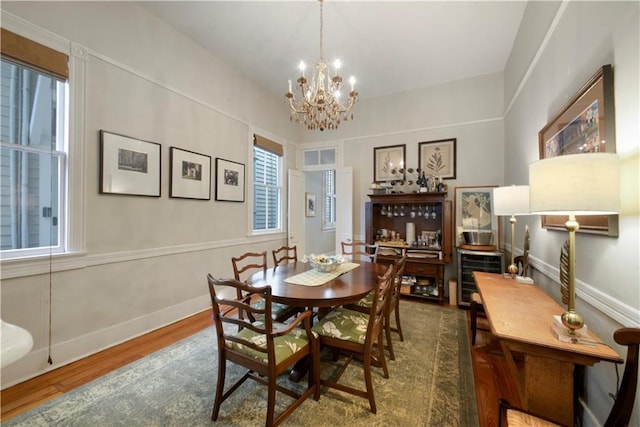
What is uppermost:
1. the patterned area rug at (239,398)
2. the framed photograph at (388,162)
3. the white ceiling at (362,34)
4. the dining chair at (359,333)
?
the white ceiling at (362,34)

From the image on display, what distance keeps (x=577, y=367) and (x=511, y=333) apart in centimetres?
86

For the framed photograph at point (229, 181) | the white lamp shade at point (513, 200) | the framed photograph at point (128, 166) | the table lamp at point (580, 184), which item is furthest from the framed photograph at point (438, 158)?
the framed photograph at point (128, 166)

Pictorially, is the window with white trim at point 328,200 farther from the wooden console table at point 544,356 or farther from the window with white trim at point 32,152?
the wooden console table at point 544,356

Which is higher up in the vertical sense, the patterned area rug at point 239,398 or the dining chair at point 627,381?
the dining chair at point 627,381

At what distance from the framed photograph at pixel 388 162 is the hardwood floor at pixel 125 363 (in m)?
2.72

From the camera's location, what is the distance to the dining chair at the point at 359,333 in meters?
1.71

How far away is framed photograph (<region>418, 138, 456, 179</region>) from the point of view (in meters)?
4.22

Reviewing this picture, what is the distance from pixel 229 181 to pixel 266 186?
936 millimetres

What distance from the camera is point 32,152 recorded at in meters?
2.11

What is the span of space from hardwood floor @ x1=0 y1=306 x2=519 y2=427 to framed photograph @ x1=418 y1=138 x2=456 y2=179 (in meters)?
2.46

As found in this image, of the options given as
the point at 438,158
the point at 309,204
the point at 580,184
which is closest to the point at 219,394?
the point at 580,184

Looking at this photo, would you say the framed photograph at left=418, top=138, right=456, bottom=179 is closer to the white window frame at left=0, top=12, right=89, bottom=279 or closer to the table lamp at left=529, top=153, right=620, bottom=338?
the table lamp at left=529, top=153, right=620, bottom=338

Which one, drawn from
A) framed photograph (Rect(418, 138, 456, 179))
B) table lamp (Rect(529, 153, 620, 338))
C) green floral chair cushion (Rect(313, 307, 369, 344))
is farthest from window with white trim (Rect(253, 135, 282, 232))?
table lamp (Rect(529, 153, 620, 338))

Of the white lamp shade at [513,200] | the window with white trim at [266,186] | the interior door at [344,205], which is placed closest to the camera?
the white lamp shade at [513,200]
